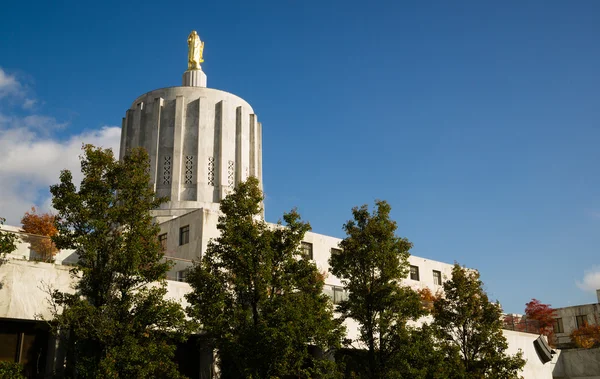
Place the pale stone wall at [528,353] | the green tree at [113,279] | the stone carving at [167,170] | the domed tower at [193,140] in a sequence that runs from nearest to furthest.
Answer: the green tree at [113,279] → the pale stone wall at [528,353] → the domed tower at [193,140] → the stone carving at [167,170]

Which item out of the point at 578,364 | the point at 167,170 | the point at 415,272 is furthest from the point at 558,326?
the point at 167,170

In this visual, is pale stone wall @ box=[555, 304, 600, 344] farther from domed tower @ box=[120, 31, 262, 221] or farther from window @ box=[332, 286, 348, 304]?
window @ box=[332, 286, 348, 304]

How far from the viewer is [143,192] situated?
2505 cm

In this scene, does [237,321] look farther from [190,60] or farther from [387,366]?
[190,60]

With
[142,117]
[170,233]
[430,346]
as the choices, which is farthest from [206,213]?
[430,346]

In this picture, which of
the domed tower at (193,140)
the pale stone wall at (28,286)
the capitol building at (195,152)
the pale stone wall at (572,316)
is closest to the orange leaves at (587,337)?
the pale stone wall at (572,316)

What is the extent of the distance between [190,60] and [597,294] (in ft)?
190

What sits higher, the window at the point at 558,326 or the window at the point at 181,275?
the window at the point at 558,326

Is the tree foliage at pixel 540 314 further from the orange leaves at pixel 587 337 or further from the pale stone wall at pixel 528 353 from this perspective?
the pale stone wall at pixel 528 353

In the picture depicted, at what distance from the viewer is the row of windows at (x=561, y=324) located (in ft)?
250

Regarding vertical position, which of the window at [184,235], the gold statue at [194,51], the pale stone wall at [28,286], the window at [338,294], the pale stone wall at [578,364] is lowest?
the pale stone wall at [578,364]

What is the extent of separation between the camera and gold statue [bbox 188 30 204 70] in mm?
56594

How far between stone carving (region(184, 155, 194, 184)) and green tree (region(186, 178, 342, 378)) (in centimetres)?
2294

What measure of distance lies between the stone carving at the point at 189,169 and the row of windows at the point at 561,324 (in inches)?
1950
